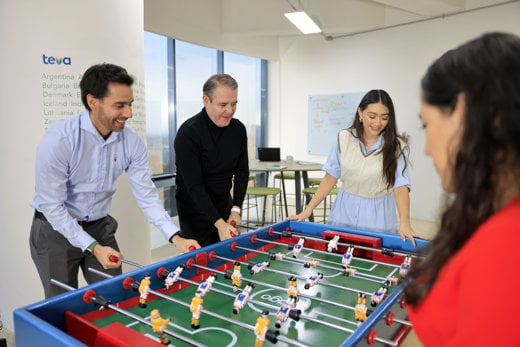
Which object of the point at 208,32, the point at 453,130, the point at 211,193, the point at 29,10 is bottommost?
the point at 211,193

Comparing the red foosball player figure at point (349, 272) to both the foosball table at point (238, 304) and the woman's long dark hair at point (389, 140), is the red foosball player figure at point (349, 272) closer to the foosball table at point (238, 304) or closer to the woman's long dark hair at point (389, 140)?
the foosball table at point (238, 304)

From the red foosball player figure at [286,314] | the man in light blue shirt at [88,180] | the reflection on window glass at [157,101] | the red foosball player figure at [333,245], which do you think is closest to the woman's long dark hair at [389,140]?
the red foosball player figure at [333,245]

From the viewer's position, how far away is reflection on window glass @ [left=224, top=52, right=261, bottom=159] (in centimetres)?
761

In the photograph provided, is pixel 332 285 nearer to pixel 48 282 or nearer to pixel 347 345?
pixel 347 345

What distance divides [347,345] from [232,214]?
1666 mm

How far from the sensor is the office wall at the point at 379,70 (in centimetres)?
557

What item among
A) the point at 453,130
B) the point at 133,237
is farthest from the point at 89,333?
the point at 133,237

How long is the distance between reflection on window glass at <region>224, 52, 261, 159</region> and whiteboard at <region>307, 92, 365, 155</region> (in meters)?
1.19

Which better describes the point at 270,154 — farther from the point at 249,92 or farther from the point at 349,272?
the point at 349,272

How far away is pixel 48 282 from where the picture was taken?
205cm

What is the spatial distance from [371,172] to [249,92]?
18.8 ft

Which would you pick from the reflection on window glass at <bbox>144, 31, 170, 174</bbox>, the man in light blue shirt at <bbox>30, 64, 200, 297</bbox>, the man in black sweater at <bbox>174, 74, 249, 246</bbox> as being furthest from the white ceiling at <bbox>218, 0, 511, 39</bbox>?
the man in light blue shirt at <bbox>30, 64, 200, 297</bbox>

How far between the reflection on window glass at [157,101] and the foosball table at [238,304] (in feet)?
13.6

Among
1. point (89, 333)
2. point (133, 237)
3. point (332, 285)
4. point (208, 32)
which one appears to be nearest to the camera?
point (89, 333)
